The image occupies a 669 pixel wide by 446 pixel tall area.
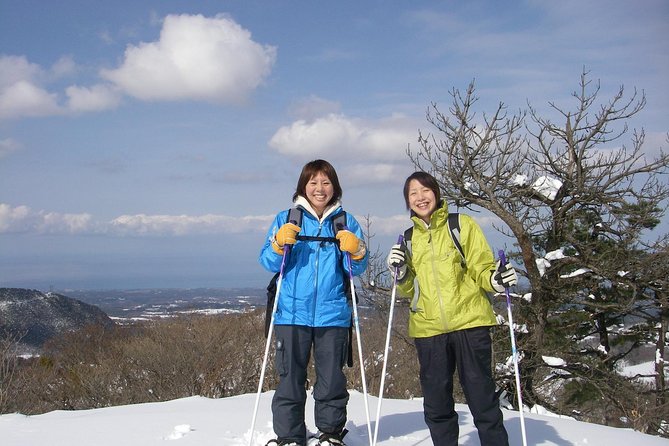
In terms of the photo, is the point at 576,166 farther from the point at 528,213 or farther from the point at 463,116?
the point at 463,116

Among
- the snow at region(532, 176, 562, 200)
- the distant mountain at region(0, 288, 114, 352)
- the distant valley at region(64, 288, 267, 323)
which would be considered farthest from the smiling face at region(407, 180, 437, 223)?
the distant mountain at region(0, 288, 114, 352)

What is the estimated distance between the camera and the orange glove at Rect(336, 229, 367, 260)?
3.65 meters

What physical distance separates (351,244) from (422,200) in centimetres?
59

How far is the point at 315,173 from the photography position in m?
3.91

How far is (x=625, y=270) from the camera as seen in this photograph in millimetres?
13352

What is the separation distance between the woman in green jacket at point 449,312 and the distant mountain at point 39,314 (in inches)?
1533

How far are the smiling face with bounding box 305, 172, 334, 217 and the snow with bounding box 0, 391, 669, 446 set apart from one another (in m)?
1.73

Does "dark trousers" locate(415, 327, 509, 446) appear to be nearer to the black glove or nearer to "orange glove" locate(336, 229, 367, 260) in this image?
the black glove

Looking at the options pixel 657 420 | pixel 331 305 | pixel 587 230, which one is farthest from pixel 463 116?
pixel 331 305

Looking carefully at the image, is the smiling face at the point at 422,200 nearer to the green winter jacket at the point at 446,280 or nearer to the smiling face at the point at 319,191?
the green winter jacket at the point at 446,280

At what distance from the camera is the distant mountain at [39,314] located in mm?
41844

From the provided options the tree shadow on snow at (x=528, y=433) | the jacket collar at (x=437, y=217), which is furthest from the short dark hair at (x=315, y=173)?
the tree shadow on snow at (x=528, y=433)

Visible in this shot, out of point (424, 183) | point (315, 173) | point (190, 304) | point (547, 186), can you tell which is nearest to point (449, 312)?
point (424, 183)

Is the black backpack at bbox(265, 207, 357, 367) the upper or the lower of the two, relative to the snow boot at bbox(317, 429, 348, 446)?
upper
